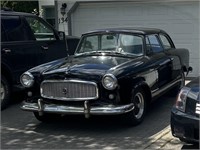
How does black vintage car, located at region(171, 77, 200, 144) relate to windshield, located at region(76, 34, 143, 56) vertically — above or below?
below

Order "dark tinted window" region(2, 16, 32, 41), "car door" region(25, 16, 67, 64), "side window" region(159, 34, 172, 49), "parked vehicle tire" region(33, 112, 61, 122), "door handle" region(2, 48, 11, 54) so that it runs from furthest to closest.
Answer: "car door" region(25, 16, 67, 64) < "side window" region(159, 34, 172, 49) < "dark tinted window" region(2, 16, 32, 41) < "door handle" region(2, 48, 11, 54) < "parked vehicle tire" region(33, 112, 61, 122)

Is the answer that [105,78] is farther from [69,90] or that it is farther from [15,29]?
[15,29]

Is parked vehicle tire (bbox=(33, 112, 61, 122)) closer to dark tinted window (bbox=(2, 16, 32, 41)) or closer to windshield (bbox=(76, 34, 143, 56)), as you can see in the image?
windshield (bbox=(76, 34, 143, 56))

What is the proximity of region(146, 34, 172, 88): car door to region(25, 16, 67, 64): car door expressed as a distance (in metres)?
2.42

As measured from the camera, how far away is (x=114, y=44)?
7.89 meters

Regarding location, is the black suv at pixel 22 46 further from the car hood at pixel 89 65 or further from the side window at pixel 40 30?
the car hood at pixel 89 65

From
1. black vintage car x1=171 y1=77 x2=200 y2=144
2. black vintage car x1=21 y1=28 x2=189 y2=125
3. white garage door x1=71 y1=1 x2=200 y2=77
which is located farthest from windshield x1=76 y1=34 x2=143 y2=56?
white garage door x1=71 y1=1 x2=200 y2=77

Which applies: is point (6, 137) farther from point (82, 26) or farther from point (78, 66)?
point (82, 26)

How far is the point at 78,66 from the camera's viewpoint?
23.0ft

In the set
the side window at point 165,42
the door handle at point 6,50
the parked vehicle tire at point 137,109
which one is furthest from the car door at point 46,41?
the parked vehicle tire at point 137,109

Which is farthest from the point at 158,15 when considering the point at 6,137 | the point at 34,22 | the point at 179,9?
the point at 6,137

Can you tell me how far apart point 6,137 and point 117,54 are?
2.42 metres

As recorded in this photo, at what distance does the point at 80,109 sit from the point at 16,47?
2.86 meters

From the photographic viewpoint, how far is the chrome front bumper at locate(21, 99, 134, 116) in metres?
6.43
